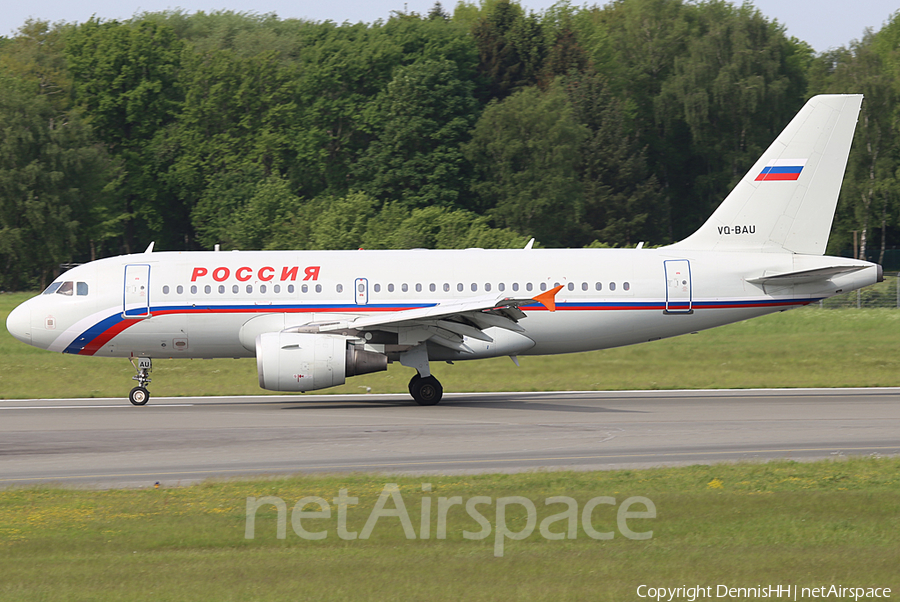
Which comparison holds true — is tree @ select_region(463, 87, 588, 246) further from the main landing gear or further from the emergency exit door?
the main landing gear

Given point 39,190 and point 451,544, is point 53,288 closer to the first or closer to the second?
point 451,544

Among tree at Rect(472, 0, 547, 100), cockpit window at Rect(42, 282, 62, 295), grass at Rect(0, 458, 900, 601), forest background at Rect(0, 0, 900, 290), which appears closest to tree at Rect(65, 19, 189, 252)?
forest background at Rect(0, 0, 900, 290)

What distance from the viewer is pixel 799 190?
28453mm

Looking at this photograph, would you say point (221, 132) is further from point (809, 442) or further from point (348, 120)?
point (809, 442)

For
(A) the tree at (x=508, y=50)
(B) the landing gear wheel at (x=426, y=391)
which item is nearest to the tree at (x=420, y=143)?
(A) the tree at (x=508, y=50)

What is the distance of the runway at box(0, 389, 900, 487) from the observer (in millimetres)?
17344

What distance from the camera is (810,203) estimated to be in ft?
93.2

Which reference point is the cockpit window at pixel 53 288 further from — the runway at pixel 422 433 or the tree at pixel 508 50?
the tree at pixel 508 50

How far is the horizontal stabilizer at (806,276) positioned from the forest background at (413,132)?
45584mm

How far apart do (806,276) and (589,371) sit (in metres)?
7.93

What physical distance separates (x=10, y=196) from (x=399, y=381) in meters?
48.5

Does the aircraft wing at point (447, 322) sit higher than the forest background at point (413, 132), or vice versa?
the forest background at point (413, 132)

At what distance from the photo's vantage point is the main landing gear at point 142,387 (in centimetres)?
2702

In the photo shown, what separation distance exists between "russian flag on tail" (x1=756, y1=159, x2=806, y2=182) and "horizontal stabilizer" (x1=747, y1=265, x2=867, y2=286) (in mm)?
2924
